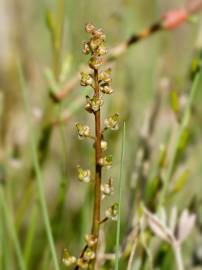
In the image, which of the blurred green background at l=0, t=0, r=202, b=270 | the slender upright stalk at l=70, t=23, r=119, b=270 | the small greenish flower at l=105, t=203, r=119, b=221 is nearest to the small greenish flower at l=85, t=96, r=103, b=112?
the slender upright stalk at l=70, t=23, r=119, b=270

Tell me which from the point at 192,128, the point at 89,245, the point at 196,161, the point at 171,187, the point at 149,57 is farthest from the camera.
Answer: the point at 149,57

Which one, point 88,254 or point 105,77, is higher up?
point 105,77

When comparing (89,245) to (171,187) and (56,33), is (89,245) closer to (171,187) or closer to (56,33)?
(171,187)

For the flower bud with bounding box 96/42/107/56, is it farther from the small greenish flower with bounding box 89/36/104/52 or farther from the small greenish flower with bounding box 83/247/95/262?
the small greenish flower with bounding box 83/247/95/262

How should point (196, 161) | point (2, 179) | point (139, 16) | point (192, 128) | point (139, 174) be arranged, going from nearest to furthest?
1. point (139, 174)
2. point (2, 179)
3. point (196, 161)
4. point (192, 128)
5. point (139, 16)

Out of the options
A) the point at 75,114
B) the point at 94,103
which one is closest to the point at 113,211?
the point at 94,103

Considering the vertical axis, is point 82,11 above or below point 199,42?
above

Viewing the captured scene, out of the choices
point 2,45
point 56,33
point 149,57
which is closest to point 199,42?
point 56,33

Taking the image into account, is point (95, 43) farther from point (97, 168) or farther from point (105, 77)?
point (97, 168)
